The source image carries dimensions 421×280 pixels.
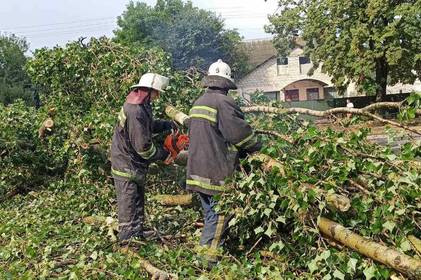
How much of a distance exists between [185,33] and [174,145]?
3746 centimetres

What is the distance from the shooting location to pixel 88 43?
7.30 metres

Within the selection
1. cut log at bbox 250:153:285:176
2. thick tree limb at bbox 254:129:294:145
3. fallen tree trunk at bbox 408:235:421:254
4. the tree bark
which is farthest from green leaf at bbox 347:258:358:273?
the tree bark

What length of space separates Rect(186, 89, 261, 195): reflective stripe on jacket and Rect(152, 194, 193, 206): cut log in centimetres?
130

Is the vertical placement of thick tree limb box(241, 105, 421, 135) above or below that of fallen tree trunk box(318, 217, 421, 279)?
above

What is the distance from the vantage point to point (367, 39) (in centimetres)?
2420

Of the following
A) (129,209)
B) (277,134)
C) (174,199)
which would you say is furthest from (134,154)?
(277,134)

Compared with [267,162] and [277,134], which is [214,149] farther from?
[277,134]

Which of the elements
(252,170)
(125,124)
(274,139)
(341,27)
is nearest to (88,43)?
(125,124)

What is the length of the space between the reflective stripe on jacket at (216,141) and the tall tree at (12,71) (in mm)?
30552

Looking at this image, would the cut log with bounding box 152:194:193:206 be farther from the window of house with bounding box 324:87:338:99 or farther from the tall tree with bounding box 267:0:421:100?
the window of house with bounding box 324:87:338:99

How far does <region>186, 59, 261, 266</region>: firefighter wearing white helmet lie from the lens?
4121 millimetres

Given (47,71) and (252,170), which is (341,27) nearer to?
(47,71)

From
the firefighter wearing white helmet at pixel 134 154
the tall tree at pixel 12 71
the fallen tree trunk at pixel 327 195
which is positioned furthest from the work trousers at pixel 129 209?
the tall tree at pixel 12 71

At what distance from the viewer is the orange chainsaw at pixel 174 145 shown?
5.03m
